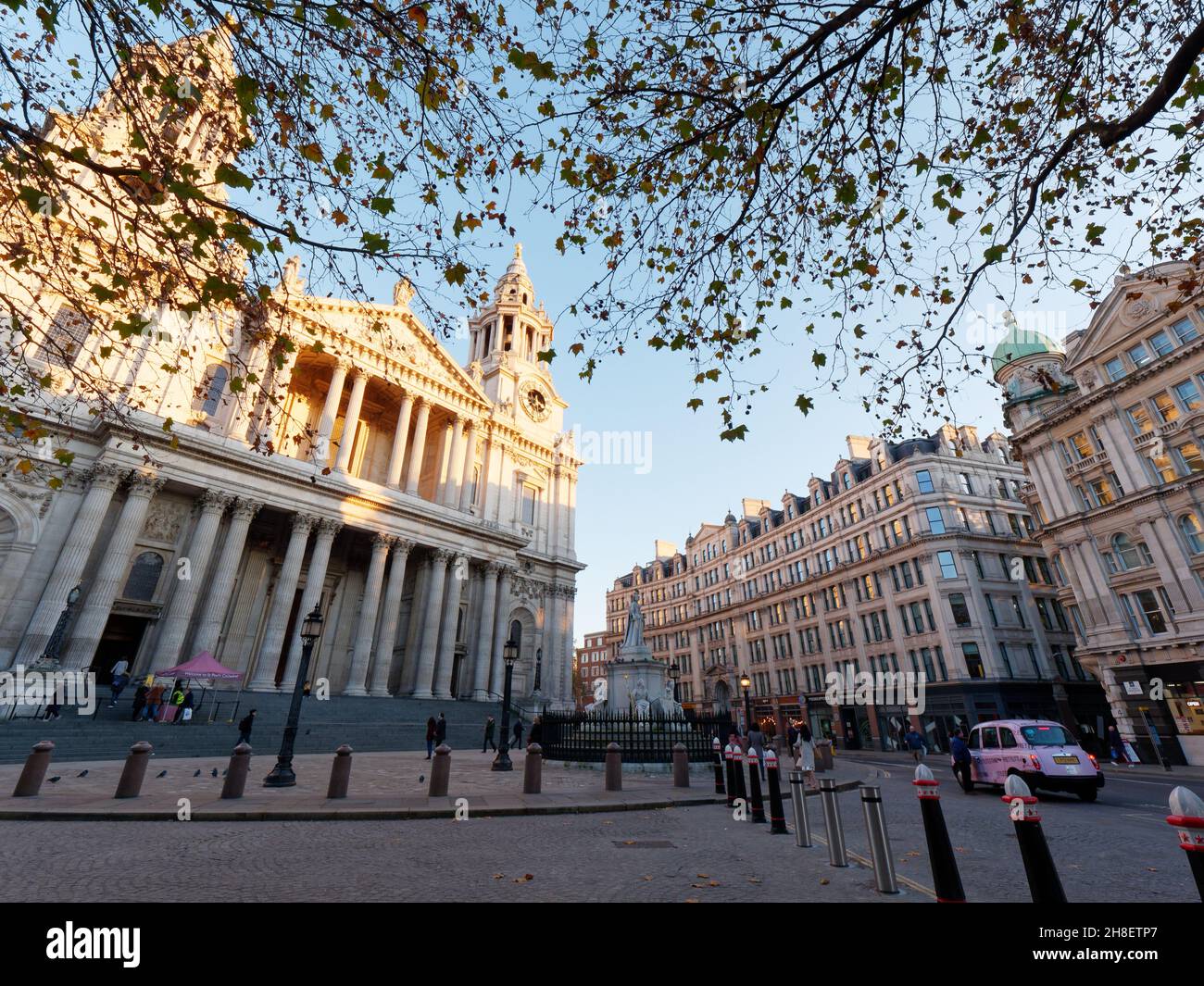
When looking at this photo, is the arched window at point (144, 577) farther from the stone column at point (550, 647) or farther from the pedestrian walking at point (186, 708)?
the stone column at point (550, 647)

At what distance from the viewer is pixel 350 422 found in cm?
3359

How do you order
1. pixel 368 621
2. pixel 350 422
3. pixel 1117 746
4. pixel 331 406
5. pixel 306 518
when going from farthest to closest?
pixel 350 422, pixel 331 406, pixel 368 621, pixel 306 518, pixel 1117 746

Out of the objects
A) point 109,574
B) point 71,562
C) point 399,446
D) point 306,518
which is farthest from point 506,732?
point 399,446

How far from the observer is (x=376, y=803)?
10.0 metres

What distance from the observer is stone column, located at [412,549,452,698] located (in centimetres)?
3188

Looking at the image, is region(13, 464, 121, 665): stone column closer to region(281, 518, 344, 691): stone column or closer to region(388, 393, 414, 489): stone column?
region(281, 518, 344, 691): stone column

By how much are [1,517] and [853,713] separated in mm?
51389

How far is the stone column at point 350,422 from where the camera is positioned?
3181 centimetres

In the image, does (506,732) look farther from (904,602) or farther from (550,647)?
(904,602)

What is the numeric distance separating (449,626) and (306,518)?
10276 mm

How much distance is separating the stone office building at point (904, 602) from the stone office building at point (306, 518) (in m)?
22.1

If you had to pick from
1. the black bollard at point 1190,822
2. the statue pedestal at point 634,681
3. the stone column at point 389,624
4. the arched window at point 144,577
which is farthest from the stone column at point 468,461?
the black bollard at point 1190,822

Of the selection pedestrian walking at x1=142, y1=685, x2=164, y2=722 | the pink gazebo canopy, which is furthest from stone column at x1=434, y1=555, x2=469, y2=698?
pedestrian walking at x1=142, y1=685, x2=164, y2=722
